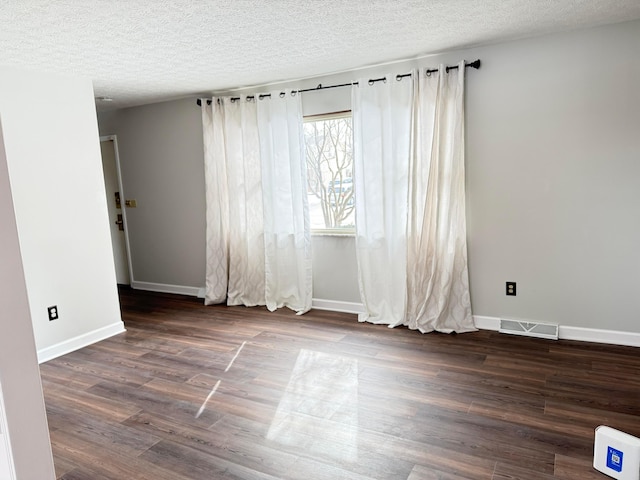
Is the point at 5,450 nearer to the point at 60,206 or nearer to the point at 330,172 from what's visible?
the point at 60,206

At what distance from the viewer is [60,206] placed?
369 centimetres

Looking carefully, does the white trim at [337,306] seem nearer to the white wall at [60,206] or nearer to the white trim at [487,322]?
the white trim at [487,322]

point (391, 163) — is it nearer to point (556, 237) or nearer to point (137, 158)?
point (556, 237)

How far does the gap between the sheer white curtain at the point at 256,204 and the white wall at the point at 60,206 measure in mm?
1192

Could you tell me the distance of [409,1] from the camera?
249cm

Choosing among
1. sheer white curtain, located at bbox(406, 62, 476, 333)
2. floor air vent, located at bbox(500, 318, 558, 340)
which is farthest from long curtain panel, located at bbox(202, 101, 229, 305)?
floor air vent, located at bbox(500, 318, 558, 340)

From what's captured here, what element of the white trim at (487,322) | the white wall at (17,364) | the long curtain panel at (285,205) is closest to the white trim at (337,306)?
the long curtain panel at (285,205)

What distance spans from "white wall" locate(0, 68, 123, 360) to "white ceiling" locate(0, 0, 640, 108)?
9.9 inches

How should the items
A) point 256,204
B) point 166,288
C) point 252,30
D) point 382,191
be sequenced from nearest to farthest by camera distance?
1. point 252,30
2. point 382,191
3. point 256,204
4. point 166,288

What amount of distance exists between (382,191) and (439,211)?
22.3 inches

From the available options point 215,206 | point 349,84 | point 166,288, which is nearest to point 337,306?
point 215,206

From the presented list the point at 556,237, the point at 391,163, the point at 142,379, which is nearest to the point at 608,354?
the point at 556,237

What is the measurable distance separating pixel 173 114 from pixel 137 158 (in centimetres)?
83

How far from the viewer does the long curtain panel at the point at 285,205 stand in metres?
4.39
